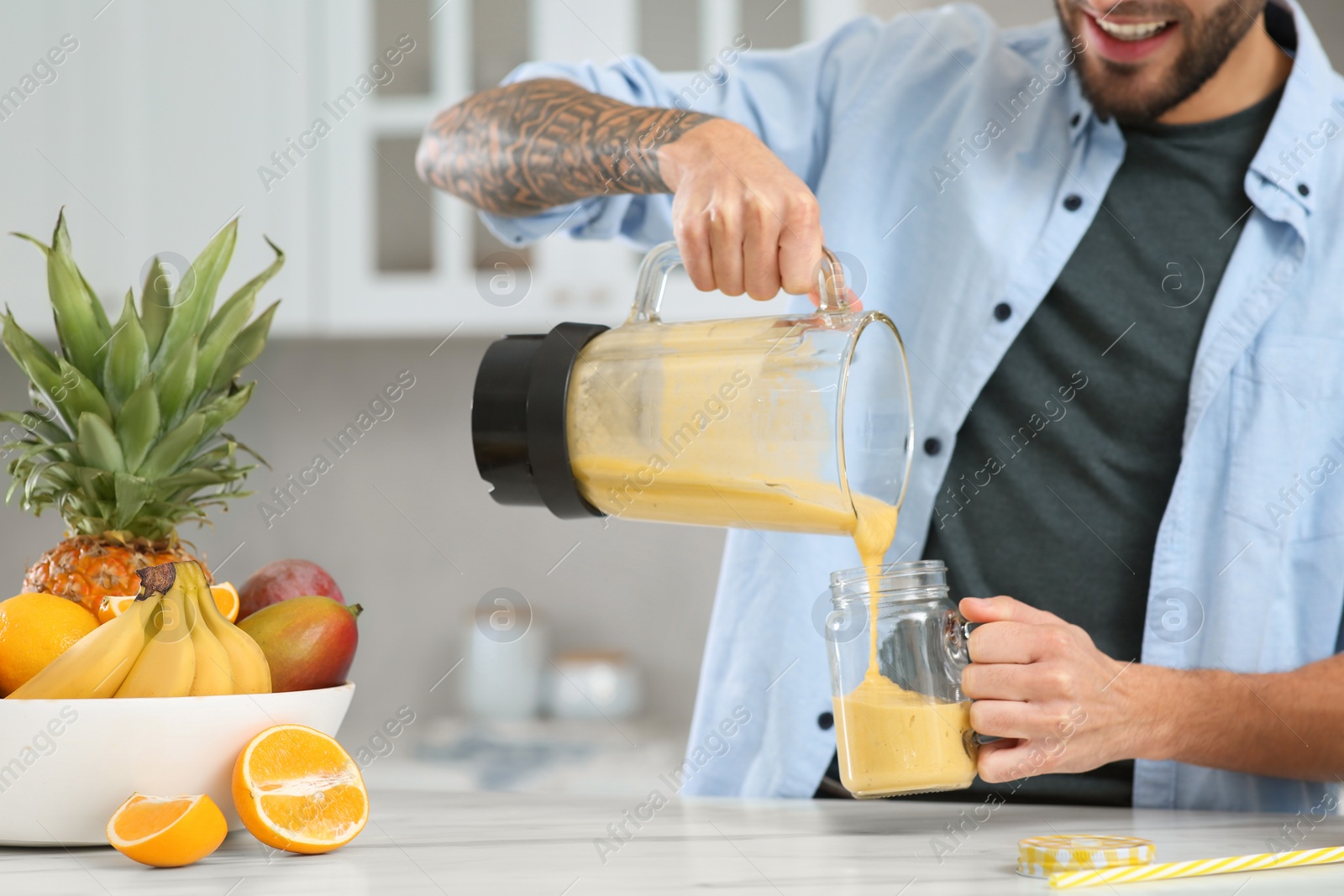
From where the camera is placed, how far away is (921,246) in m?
1.24

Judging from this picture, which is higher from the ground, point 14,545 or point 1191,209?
point 1191,209

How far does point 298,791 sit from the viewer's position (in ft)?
2.38

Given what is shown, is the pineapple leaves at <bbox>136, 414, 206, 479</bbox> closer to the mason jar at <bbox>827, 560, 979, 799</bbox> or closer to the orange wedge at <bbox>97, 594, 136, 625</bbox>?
the orange wedge at <bbox>97, 594, 136, 625</bbox>

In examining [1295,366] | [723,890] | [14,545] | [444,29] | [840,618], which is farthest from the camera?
[14,545]

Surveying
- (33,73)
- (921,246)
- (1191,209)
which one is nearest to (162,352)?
(921,246)

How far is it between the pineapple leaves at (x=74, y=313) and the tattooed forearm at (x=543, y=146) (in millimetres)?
408

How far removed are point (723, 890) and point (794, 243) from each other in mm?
430

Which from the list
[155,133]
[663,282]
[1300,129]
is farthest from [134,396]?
[155,133]

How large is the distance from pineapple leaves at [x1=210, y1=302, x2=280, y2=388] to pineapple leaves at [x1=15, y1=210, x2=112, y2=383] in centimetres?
8

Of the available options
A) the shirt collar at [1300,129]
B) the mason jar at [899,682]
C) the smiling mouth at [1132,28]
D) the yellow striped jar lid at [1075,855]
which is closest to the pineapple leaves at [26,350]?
the mason jar at [899,682]

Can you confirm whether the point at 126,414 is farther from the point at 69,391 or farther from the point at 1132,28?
the point at 1132,28

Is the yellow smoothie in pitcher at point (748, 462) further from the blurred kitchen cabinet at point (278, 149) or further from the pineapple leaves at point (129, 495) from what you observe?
the blurred kitchen cabinet at point (278, 149)

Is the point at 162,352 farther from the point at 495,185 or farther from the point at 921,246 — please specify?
the point at 921,246

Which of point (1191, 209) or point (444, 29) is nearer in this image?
point (1191, 209)
